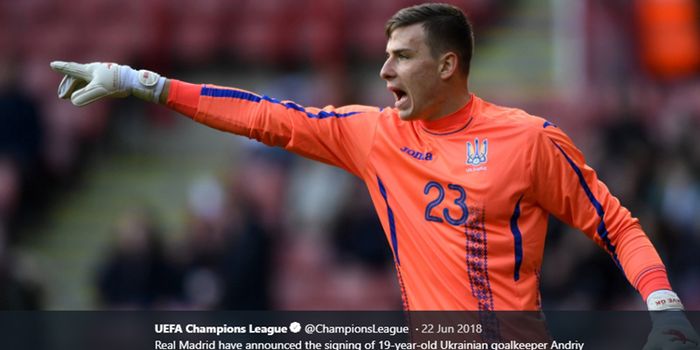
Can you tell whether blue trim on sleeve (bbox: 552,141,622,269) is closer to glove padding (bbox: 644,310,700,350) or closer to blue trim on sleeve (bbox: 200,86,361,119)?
glove padding (bbox: 644,310,700,350)

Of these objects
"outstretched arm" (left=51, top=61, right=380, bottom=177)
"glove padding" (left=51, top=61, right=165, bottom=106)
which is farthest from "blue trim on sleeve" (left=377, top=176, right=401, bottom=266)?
"glove padding" (left=51, top=61, right=165, bottom=106)

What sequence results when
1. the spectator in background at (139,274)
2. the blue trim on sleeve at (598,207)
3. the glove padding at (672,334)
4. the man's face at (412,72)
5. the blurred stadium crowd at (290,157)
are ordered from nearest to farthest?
the glove padding at (672,334) → the blue trim on sleeve at (598,207) → the man's face at (412,72) → the blurred stadium crowd at (290,157) → the spectator in background at (139,274)

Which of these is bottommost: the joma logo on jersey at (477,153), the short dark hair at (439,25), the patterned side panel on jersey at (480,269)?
the patterned side panel on jersey at (480,269)

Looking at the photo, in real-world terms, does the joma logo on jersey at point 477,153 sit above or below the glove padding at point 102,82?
below

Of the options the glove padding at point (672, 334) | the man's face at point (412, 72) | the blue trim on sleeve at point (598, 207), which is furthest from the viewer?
the man's face at point (412, 72)

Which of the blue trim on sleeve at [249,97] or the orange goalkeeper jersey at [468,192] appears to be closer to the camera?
the orange goalkeeper jersey at [468,192]

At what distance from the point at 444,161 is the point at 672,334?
39.8 inches

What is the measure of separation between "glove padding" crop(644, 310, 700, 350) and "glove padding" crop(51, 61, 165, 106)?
1.84m

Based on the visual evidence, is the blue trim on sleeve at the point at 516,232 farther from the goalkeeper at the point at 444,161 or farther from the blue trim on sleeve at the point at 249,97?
the blue trim on sleeve at the point at 249,97

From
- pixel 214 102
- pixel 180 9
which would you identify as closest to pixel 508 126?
pixel 214 102

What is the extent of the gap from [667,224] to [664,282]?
456 cm

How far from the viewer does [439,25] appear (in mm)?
4355

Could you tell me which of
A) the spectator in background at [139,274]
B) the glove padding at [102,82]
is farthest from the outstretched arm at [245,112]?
the spectator in background at [139,274]

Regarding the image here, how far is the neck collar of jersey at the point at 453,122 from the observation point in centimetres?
436
